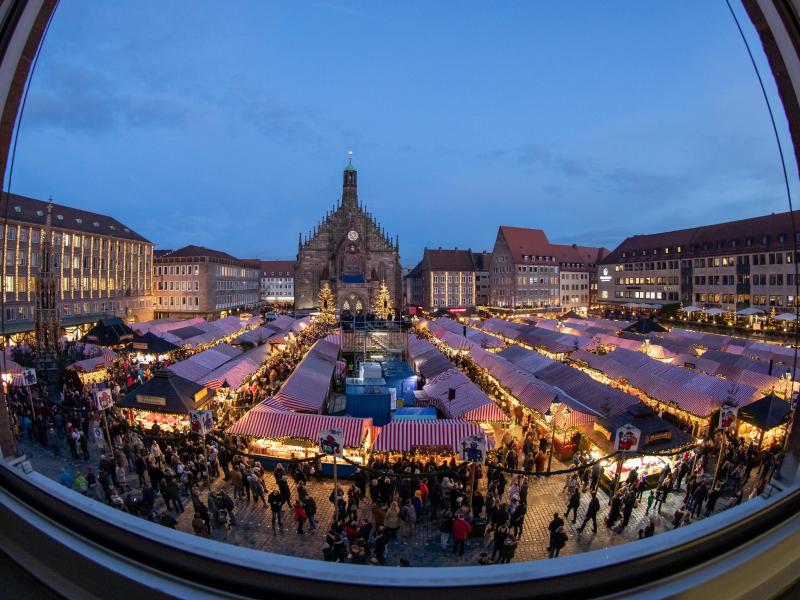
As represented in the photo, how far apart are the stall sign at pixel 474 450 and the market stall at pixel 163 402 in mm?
7067

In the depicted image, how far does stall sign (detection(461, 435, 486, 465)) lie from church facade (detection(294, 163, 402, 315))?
45812 millimetres

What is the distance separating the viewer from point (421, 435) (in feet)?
32.7

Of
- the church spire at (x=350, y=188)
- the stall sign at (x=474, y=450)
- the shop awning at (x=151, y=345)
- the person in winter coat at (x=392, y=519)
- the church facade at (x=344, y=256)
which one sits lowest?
the person in winter coat at (x=392, y=519)

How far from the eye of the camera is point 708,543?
1.69m

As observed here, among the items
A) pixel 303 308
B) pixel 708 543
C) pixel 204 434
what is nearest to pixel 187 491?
pixel 204 434

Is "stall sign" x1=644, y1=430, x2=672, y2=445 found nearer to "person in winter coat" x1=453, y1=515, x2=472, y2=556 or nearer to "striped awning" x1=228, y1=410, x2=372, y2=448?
"person in winter coat" x1=453, y1=515, x2=472, y2=556

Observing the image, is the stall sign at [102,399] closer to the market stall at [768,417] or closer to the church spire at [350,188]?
the market stall at [768,417]

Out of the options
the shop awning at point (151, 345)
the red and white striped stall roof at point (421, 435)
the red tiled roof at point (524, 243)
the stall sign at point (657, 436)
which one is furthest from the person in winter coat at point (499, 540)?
the red tiled roof at point (524, 243)

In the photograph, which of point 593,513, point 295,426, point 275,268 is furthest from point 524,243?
point 593,513

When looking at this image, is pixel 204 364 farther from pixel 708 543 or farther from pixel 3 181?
pixel 708 543

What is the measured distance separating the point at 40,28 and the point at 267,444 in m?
10.1

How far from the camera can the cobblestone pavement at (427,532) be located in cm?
736

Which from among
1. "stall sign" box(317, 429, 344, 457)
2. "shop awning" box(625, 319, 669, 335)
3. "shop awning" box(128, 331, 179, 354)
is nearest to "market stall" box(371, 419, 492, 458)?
"stall sign" box(317, 429, 344, 457)

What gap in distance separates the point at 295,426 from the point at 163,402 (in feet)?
11.5
